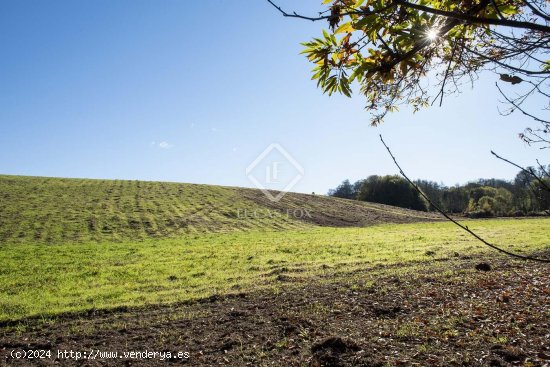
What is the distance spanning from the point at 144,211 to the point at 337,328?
30.7m

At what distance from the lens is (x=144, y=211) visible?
113ft

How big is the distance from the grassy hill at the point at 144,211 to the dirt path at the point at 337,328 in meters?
18.5

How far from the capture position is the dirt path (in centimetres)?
574

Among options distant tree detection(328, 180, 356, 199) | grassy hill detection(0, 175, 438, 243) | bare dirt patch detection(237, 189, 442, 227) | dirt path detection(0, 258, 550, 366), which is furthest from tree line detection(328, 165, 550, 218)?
dirt path detection(0, 258, 550, 366)

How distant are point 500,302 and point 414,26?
27.3 feet

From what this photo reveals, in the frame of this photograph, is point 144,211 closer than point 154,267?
No

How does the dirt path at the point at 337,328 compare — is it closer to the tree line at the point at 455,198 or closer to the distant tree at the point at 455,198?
the tree line at the point at 455,198

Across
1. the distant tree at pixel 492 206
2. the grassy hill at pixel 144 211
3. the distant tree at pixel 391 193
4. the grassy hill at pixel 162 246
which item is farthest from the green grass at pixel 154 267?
the distant tree at pixel 391 193

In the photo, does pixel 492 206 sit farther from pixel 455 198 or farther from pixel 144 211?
pixel 144 211

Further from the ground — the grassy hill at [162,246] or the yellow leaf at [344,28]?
the yellow leaf at [344,28]

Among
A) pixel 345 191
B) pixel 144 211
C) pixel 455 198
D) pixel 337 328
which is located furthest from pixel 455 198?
pixel 337 328

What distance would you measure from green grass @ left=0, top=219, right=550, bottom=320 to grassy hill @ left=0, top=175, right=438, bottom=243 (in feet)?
15.8

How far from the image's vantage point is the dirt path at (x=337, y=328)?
18.8ft

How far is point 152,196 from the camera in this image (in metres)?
42.6
